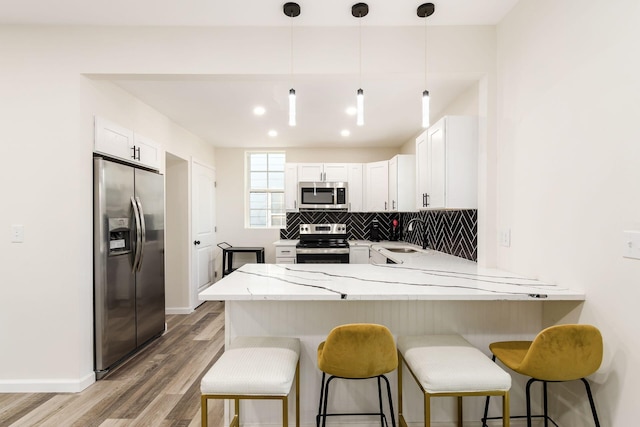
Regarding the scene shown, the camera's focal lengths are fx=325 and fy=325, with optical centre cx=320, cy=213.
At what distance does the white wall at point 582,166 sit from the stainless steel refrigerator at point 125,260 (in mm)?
3020

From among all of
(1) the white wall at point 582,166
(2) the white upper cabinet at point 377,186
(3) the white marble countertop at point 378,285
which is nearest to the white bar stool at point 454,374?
(3) the white marble countertop at point 378,285

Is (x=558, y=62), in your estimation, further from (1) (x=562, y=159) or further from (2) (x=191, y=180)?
(2) (x=191, y=180)

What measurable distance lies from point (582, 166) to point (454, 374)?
47.6 inches

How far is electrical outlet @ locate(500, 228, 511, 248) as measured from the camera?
2270 millimetres

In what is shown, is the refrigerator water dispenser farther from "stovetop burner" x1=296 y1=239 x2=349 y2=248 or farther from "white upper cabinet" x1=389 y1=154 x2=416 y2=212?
"white upper cabinet" x1=389 y1=154 x2=416 y2=212

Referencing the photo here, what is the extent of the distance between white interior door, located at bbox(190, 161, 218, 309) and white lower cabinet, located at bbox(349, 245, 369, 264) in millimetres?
2190

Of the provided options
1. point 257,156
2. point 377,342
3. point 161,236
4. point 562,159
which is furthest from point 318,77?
point 257,156

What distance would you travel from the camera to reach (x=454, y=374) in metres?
1.42

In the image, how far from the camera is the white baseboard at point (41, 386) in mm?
2355

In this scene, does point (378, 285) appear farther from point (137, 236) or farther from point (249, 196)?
point (249, 196)

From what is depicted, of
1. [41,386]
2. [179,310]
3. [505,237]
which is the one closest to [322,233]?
[179,310]

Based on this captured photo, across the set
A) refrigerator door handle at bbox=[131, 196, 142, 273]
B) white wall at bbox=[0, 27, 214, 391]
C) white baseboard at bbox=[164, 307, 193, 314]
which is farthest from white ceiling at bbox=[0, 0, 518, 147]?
white baseboard at bbox=[164, 307, 193, 314]

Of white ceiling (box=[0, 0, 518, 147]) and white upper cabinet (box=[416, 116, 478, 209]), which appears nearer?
white ceiling (box=[0, 0, 518, 147])

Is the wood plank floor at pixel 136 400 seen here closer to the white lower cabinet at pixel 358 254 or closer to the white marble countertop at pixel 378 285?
the white marble countertop at pixel 378 285
